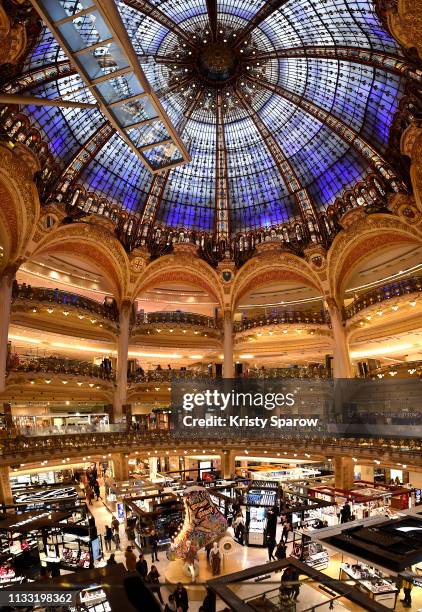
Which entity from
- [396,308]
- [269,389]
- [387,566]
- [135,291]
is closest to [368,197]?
[396,308]

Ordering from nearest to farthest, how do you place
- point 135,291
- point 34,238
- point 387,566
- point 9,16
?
point 387,566 → point 9,16 → point 34,238 → point 135,291

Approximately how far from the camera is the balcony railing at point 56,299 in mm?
29438

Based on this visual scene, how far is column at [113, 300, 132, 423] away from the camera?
1363 inches

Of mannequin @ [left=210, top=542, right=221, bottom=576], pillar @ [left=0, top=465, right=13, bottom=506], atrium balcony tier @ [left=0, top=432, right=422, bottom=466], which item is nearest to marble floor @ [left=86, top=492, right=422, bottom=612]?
mannequin @ [left=210, top=542, right=221, bottom=576]

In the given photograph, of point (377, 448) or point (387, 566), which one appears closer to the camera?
point (387, 566)

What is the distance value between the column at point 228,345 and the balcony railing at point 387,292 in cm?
977

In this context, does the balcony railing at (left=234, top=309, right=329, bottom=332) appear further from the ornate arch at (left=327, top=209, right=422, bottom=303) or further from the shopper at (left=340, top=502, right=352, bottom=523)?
the shopper at (left=340, top=502, right=352, bottom=523)

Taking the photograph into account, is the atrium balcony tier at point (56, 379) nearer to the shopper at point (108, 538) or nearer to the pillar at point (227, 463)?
the pillar at point (227, 463)

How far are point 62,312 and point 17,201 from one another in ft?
29.7

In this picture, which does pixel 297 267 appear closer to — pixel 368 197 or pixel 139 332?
pixel 368 197

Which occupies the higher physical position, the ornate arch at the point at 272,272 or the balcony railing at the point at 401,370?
the ornate arch at the point at 272,272

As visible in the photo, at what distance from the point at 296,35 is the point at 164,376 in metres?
26.6

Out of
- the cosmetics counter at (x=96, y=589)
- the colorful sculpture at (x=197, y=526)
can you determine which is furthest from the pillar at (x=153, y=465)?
the cosmetics counter at (x=96, y=589)

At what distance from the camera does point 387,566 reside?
780cm
